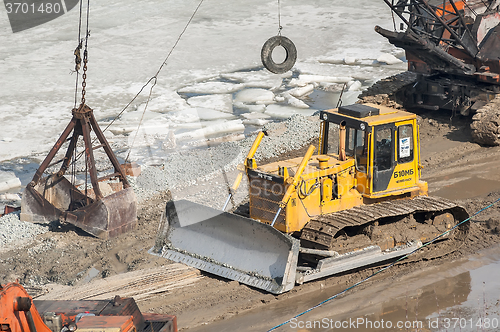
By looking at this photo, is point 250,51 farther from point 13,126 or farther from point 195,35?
point 13,126

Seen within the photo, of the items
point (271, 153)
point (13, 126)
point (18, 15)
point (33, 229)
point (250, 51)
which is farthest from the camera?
point (18, 15)

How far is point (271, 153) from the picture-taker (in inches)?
502

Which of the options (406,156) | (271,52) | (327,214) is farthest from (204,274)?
(271,52)

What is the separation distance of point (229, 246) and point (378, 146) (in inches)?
95.6

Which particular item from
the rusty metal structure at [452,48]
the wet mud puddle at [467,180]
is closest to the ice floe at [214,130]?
the rusty metal structure at [452,48]

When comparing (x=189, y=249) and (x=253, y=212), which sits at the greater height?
(x=253, y=212)

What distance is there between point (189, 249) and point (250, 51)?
14073 mm

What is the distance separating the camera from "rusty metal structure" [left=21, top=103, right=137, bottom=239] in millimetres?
9359

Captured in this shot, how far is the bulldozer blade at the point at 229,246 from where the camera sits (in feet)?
23.6

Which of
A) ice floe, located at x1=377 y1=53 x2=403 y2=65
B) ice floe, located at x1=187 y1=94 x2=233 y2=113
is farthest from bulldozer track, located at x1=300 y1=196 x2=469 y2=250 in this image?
ice floe, located at x1=377 y1=53 x2=403 y2=65

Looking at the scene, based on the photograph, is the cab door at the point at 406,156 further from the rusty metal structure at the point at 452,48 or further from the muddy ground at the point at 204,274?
the rusty metal structure at the point at 452,48

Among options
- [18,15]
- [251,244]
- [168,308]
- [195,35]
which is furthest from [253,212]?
[18,15]

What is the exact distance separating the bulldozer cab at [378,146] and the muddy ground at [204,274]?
44.3 inches

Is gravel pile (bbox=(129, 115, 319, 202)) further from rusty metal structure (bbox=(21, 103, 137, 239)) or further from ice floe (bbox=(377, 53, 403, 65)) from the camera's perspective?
ice floe (bbox=(377, 53, 403, 65))
